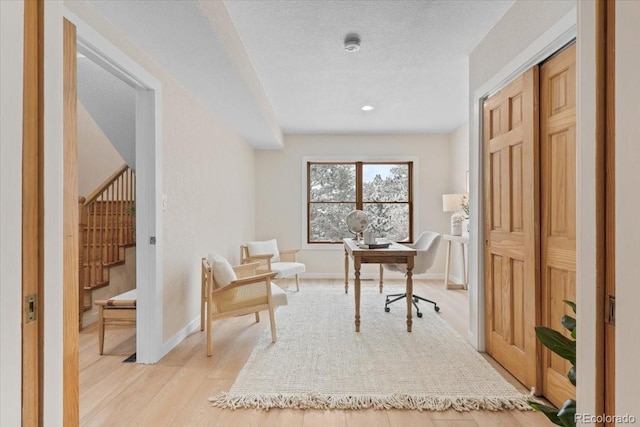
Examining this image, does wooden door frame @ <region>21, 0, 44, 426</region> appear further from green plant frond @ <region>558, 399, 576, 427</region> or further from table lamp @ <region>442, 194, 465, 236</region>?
table lamp @ <region>442, 194, 465, 236</region>

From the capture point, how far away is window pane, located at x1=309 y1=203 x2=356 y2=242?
20.3 ft

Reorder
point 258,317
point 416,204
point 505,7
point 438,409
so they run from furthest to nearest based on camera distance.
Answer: point 416,204 → point 258,317 → point 505,7 → point 438,409

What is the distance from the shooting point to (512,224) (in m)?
2.40

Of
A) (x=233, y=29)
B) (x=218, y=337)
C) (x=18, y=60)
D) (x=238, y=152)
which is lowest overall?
(x=218, y=337)

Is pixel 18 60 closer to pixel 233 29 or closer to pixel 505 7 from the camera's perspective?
pixel 233 29

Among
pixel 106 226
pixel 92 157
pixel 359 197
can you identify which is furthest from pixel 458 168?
pixel 92 157

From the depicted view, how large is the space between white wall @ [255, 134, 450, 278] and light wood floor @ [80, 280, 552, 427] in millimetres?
2978

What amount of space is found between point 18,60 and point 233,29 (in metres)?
2.15

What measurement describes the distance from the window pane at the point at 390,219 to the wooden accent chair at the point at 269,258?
158 cm

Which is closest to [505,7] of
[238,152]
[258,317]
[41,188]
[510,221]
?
[510,221]

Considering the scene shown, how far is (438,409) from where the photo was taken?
1.98m

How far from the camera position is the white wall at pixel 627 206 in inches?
26.4

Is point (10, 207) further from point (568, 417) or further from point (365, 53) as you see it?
point (365, 53)

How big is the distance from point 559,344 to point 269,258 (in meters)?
3.64
